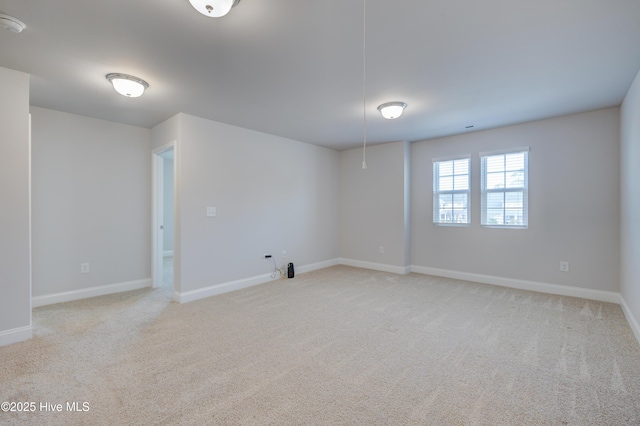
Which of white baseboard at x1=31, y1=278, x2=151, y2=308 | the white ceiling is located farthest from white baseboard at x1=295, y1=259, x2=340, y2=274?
the white ceiling

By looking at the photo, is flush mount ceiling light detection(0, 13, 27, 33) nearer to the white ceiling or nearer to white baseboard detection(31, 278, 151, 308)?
the white ceiling

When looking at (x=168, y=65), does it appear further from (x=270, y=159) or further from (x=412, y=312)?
(x=412, y=312)

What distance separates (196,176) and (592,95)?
16.3 ft

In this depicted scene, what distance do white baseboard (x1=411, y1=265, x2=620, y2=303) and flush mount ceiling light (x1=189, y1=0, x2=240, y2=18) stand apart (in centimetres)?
506

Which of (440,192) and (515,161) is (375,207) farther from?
(515,161)

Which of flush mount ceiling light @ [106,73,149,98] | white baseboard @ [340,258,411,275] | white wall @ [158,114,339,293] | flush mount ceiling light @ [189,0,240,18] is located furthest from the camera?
white baseboard @ [340,258,411,275]

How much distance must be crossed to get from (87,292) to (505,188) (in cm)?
638

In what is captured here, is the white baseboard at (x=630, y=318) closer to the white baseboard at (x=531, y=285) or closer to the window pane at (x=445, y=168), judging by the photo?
the white baseboard at (x=531, y=285)

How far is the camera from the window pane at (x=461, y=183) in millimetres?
5059

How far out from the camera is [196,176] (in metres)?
4.04

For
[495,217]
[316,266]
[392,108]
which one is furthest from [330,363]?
[495,217]

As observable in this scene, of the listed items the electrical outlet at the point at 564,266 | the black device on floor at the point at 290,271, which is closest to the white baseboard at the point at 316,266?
the black device on floor at the point at 290,271

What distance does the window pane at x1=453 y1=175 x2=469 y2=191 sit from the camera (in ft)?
16.6

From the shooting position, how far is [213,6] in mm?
1688
